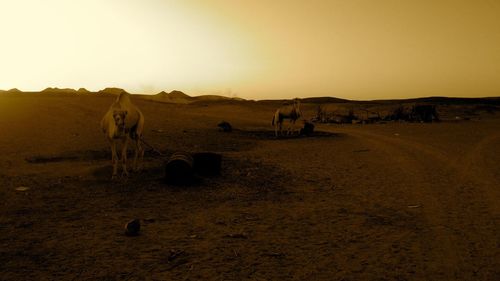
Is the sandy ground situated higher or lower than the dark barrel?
lower

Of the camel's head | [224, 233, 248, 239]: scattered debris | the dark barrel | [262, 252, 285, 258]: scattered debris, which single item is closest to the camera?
[262, 252, 285, 258]: scattered debris

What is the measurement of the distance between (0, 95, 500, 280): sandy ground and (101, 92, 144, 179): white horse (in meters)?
0.68

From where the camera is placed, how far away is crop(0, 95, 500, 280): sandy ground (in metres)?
6.82

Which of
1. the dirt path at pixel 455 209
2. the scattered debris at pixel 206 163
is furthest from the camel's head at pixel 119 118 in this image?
the dirt path at pixel 455 209

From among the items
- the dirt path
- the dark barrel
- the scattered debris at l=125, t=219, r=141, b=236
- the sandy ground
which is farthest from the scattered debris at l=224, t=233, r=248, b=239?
the dark barrel

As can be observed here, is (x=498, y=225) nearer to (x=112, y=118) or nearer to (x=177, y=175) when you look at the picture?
(x=177, y=175)

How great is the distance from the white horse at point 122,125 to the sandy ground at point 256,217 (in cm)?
68

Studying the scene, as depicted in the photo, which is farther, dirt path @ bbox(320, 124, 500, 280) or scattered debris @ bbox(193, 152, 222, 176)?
scattered debris @ bbox(193, 152, 222, 176)

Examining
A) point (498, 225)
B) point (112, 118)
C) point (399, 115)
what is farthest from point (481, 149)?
point (399, 115)

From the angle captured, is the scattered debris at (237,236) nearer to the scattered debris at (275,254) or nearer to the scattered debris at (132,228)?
the scattered debris at (275,254)

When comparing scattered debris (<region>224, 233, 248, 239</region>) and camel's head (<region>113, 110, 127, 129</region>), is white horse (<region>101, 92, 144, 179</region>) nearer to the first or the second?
camel's head (<region>113, 110, 127, 129</region>)

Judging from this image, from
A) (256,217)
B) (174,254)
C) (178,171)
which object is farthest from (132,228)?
(178,171)

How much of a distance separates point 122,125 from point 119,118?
24cm

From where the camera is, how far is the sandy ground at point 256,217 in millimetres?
6820
